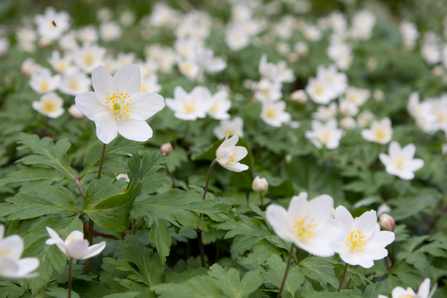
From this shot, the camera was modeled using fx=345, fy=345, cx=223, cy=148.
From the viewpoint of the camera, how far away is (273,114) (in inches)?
122

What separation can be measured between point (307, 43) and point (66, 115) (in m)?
4.05

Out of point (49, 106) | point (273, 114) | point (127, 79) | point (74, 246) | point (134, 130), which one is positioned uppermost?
point (127, 79)

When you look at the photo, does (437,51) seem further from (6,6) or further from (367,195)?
(6,6)

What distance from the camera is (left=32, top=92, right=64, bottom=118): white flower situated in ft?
8.93

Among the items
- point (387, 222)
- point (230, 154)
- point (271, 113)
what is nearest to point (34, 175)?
point (230, 154)

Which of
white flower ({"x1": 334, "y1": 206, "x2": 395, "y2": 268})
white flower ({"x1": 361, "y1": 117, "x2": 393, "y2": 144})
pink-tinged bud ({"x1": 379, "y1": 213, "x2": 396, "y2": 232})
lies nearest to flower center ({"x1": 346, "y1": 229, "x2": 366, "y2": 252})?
white flower ({"x1": 334, "y1": 206, "x2": 395, "y2": 268})

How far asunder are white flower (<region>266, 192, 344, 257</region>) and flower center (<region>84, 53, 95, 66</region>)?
106 inches

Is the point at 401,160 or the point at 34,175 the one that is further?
the point at 401,160

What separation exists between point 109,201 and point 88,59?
2213 mm

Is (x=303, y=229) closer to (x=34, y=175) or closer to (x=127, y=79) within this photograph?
(x=127, y=79)

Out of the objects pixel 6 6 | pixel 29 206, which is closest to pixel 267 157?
pixel 29 206

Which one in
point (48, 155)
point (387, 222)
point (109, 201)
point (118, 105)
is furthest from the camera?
point (387, 222)

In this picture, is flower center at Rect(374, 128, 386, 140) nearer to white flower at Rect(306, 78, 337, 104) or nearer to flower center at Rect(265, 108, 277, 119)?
white flower at Rect(306, 78, 337, 104)

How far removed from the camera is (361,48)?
18.9 feet
